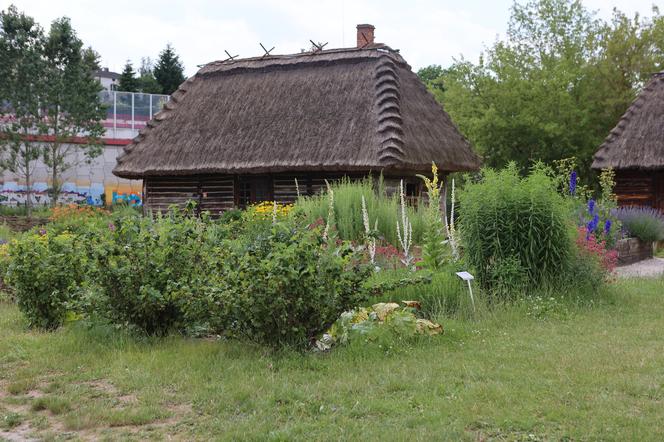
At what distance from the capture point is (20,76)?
78.8 ft

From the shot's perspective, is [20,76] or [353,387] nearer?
[353,387]

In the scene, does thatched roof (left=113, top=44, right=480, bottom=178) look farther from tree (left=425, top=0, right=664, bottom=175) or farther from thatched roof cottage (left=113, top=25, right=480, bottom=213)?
tree (left=425, top=0, right=664, bottom=175)

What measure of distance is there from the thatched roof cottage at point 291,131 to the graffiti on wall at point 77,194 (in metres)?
9.59

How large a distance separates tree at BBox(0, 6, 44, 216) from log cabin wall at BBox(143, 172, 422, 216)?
723cm

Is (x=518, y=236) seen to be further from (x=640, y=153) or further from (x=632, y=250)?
(x=640, y=153)

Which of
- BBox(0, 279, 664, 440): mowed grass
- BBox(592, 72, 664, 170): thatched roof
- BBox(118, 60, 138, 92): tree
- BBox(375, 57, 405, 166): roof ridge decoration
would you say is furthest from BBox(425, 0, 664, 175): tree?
BBox(118, 60, 138, 92): tree

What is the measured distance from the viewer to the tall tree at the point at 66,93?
2458cm

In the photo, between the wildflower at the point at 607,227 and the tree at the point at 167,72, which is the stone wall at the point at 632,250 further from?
the tree at the point at 167,72

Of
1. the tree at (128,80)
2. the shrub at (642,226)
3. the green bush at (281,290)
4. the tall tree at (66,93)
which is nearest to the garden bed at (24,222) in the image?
the tall tree at (66,93)

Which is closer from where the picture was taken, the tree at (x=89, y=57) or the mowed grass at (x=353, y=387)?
the mowed grass at (x=353, y=387)

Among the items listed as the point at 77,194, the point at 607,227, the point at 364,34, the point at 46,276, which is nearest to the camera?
the point at 46,276

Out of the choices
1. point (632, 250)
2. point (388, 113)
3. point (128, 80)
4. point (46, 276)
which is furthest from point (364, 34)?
point (128, 80)

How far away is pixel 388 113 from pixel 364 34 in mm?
5170

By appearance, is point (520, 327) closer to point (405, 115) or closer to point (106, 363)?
point (106, 363)
